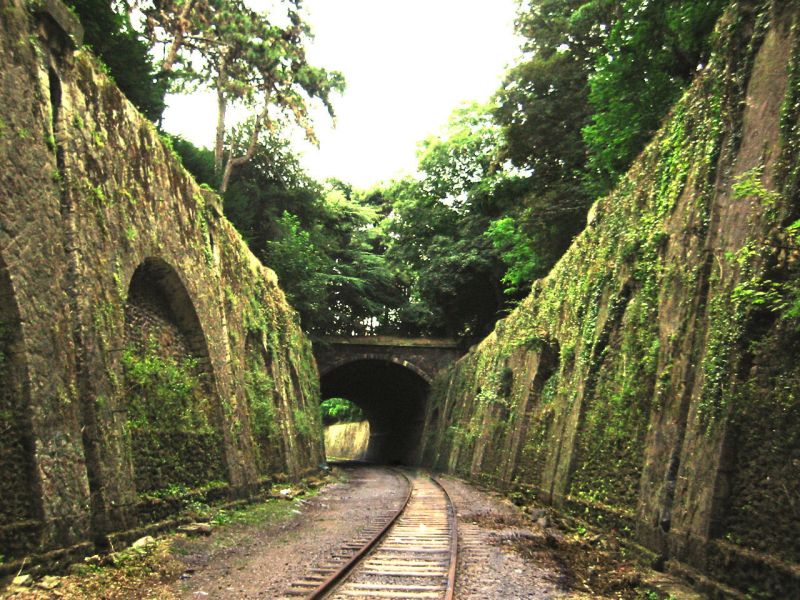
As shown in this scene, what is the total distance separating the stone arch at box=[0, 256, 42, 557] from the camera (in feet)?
19.0

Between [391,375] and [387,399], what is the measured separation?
7328mm

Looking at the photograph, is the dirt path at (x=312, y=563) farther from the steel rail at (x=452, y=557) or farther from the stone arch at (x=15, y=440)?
the stone arch at (x=15, y=440)

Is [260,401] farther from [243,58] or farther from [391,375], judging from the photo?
[391,375]

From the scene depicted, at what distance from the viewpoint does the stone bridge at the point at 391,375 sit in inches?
1357

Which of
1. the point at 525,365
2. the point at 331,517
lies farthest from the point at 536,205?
the point at 331,517

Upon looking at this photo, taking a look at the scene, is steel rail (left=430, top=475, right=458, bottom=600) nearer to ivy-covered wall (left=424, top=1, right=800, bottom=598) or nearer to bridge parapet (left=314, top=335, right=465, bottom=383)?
ivy-covered wall (left=424, top=1, right=800, bottom=598)

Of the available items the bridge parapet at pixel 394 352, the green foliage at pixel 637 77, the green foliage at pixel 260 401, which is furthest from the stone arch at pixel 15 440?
the bridge parapet at pixel 394 352

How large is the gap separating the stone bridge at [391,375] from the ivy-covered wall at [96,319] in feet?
68.5

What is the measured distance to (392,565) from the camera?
7051 mm

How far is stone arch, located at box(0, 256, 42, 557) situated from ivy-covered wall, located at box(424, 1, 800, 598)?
20.1 feet

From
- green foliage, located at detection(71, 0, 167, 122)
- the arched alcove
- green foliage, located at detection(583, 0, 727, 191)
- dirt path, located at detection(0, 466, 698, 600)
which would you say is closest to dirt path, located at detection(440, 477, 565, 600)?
dirt path, located at detection(0, 466, 698, 600)

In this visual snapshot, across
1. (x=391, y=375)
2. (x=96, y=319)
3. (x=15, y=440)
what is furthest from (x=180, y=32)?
(x=391, y=375)

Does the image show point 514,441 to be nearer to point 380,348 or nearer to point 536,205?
point 536,205

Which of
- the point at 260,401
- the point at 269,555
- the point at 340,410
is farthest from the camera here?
the point at 340,410
